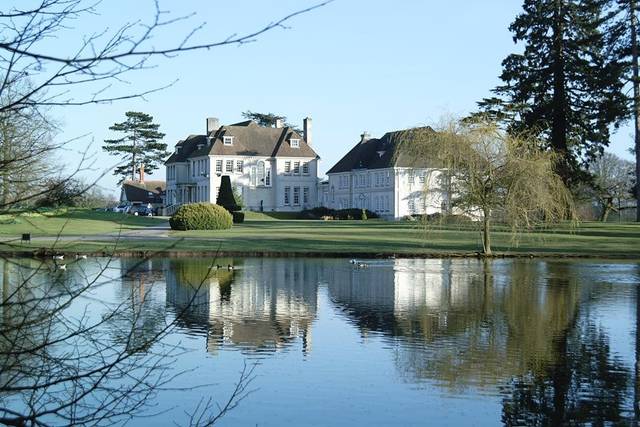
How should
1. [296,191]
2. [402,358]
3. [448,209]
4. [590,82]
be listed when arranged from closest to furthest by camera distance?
1. [402,358]
2. [448,209]
3. [590,82]
4. [296,191]

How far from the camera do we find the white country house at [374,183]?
79.8 m

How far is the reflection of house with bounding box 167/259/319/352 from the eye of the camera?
15.0 m

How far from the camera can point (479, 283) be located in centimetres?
2548

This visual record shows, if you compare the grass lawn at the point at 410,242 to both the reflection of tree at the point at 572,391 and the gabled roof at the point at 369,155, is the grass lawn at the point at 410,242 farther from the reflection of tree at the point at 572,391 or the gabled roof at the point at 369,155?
the gabled roof at the point at 369,155

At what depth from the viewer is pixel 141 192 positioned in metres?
104

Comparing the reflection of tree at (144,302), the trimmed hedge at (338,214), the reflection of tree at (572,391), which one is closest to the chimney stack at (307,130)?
the trimmed hedge at (338,214)

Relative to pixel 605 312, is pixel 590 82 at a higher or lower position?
higher

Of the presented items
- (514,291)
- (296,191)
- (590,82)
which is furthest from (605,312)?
(296,191)

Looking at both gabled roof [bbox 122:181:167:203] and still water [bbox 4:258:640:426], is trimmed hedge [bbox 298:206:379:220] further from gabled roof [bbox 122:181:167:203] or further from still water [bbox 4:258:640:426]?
still water [bbox 4:258:640:426]

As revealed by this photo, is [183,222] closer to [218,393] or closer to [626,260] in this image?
[626,260]

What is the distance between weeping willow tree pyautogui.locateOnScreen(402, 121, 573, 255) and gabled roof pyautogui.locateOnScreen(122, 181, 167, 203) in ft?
237

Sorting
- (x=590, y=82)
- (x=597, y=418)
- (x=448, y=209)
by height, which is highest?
(x=590, y=82)

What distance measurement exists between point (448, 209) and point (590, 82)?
20710 millimetres

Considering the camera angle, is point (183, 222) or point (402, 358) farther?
point (183, 222)
